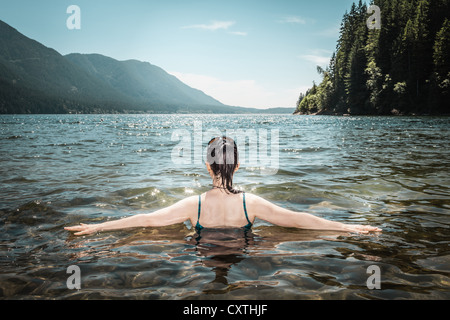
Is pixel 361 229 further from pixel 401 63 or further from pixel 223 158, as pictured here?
pixel 401 63

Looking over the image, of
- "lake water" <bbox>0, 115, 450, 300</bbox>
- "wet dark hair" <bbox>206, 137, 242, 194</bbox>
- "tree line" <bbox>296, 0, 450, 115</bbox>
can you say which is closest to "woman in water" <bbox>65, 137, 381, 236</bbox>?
"wet dark hair" <bbox>206, 137, 242, 194</bbox>

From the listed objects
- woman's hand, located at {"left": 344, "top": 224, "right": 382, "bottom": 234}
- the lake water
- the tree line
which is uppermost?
the tree line

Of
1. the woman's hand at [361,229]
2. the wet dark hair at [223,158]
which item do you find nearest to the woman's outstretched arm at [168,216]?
the wet dark hair at [223,158]

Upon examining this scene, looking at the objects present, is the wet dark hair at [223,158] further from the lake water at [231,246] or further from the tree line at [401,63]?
the tree line at [401,63]

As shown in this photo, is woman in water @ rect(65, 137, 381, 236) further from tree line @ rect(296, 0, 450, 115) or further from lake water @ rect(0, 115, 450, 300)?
tree line @ rect(296, 0, 450, 115)

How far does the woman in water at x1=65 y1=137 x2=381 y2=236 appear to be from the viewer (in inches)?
147

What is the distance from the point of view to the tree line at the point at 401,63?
52.1m

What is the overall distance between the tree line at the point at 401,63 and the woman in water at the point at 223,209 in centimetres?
5957

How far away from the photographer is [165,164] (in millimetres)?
11977

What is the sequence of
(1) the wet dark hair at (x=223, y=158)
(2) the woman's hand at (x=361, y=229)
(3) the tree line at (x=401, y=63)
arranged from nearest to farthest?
(1) the wet dark hair at (x=223, y=158) < (2) the woman's hand at (x=361, y=229) < (3) the tree line at (x=401, y=63)

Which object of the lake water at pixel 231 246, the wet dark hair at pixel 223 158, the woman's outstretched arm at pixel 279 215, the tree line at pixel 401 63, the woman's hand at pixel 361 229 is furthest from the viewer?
the tree line at pixel 401 63

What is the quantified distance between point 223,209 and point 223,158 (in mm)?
739
